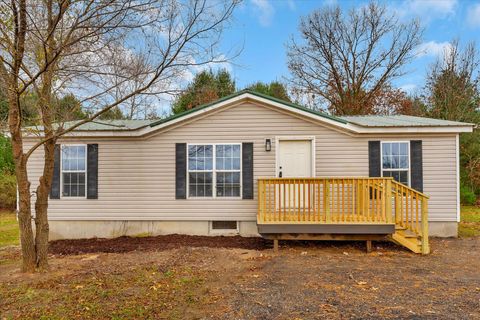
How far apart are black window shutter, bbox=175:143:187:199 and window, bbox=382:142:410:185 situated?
5.07 metres

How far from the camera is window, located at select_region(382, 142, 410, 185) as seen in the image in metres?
8.12

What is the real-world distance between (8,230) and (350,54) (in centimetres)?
2140

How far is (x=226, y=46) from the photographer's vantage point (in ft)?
18.5

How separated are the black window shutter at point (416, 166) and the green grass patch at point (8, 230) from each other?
10.6 m

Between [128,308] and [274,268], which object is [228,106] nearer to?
[274,268]

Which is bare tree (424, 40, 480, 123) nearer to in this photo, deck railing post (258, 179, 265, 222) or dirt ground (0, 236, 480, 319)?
dirt ground (0, 236, 480, 319)

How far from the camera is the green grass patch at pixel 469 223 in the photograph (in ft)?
29.3

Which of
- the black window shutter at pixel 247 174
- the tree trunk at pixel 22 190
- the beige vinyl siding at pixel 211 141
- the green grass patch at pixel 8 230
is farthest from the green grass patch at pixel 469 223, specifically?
the green grass patch at pixel 8 230

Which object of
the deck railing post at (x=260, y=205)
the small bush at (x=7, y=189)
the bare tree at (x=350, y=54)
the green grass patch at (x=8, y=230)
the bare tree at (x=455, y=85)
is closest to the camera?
the deck railing post at (x=260, y=205)

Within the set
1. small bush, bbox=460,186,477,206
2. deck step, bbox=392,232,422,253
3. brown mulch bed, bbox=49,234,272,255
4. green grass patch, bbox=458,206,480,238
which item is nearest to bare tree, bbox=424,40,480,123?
small bush, bbox=460,186,477,206

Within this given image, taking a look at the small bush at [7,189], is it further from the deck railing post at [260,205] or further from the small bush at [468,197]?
the small bush at [468,197]

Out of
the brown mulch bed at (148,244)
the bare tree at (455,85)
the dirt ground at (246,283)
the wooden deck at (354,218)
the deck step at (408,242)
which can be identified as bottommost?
the brown mulch bed at (148,244)

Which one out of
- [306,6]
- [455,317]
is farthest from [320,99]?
[455,317]

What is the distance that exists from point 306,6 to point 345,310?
23.0 metres
